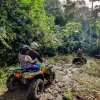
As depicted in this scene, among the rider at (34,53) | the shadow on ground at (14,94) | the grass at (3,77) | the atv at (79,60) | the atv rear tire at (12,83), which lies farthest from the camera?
the atv at (79,60)

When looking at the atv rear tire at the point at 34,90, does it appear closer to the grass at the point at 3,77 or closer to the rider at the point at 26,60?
the rider at the point at 26,60

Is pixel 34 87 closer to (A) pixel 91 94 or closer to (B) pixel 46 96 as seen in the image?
(B) pixel 46 96

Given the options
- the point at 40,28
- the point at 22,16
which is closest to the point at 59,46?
the point at 40,28

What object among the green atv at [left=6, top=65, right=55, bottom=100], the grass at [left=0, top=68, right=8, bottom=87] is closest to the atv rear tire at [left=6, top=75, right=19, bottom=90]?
the green atv at [left=6, top=65, right=55, bottom=100]

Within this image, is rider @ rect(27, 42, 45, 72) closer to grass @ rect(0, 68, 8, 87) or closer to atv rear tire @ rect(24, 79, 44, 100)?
atv rear tire @ rect(24, 79, 44, 100)

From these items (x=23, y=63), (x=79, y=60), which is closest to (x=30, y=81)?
(x=23, y=63)

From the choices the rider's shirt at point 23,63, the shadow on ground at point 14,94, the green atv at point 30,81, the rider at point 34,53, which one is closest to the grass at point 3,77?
the shadow on ground at point 14,94

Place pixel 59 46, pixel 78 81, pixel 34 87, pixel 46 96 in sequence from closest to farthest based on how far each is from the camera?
1. pixel 34 87
2. pixel 46 96
3. pixel 78 81
4. pixel 59 46

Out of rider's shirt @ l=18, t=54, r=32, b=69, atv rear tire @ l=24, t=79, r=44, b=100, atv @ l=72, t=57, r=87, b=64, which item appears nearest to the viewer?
atv rear tire @ l=24, t=79, r=44, b=100

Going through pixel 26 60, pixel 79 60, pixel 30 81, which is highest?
pixel 26 60

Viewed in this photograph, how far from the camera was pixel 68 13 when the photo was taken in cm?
3091

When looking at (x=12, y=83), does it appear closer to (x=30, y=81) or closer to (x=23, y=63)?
(x=30, y=81)

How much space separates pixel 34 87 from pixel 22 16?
707cm

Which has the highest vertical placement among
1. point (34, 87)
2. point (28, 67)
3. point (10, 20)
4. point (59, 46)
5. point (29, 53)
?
point (10, 20)
